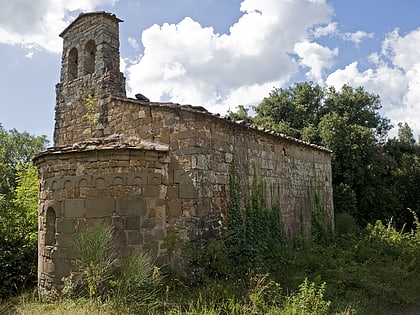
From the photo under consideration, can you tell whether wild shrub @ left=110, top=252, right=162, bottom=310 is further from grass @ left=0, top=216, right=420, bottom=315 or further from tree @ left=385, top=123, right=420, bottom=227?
tree @ left=385, top=123, right=420, bottom=227

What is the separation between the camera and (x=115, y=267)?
6723mm

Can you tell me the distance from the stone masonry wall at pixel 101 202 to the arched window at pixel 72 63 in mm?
4188

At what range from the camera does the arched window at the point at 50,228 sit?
7.28 metres

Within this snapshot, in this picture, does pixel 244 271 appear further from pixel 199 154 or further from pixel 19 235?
pixel 19 235

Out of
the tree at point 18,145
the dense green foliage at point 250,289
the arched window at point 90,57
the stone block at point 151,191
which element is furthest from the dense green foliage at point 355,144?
the tree at point 18,145

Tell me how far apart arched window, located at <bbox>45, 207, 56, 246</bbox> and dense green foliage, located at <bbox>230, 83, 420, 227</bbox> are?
46.6 feet

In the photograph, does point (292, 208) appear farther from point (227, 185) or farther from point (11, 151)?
point (11, 151)

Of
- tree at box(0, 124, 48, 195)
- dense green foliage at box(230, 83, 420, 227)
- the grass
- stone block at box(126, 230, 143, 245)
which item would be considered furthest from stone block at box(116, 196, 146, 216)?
tree at box(0, 124, 48, 195)

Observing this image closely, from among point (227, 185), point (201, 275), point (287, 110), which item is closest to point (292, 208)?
point (227, 185)

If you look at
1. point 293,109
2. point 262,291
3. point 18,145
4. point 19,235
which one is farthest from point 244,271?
point 18,145

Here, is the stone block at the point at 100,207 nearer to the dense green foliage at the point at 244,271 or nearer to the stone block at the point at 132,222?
the stone block at the point at 132,222

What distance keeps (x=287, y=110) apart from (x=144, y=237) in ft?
54.5

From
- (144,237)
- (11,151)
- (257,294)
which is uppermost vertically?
(11,151)

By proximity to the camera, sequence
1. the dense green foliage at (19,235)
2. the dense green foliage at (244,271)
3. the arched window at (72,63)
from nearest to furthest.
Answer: the dense green foliage at (244,271)
the dense green foliage at (19,235)
the arched window at (72,63)
